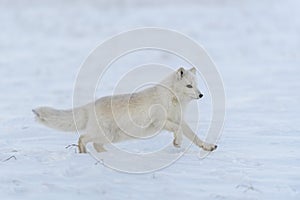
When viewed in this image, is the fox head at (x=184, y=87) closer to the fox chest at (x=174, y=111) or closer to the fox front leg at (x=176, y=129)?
the fox chest at (x=174, y=111)

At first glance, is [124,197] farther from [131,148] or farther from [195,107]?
[195,107]

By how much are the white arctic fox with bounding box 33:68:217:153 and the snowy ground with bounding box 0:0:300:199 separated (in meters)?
0.25

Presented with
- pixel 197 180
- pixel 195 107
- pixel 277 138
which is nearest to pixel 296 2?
pixel 195 107

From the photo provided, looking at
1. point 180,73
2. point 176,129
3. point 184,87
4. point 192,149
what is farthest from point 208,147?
point 180,73

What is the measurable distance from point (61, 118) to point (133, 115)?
0.70m

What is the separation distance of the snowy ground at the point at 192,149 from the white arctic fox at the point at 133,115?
0.25 meters

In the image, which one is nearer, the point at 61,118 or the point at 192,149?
the point at 61,118

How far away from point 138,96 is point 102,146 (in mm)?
599

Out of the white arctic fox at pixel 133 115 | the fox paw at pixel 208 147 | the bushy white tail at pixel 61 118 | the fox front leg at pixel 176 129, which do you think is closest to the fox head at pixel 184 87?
the white arctic fox at pixel 133 115

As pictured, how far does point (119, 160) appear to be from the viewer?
5.14m

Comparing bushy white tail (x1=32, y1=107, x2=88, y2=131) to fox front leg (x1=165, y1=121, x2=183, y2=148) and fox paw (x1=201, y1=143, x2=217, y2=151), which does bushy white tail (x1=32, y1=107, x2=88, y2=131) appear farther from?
fox paw (x1=201, y1=143, x2=217, y2=151)

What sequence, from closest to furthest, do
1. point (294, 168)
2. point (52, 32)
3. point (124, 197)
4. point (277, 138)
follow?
point (124, 197) < point (294, 168) < point (277, 138) < point (52, 32)

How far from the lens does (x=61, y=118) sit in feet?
18.3

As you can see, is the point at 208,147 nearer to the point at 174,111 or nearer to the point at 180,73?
the point at 174,111
